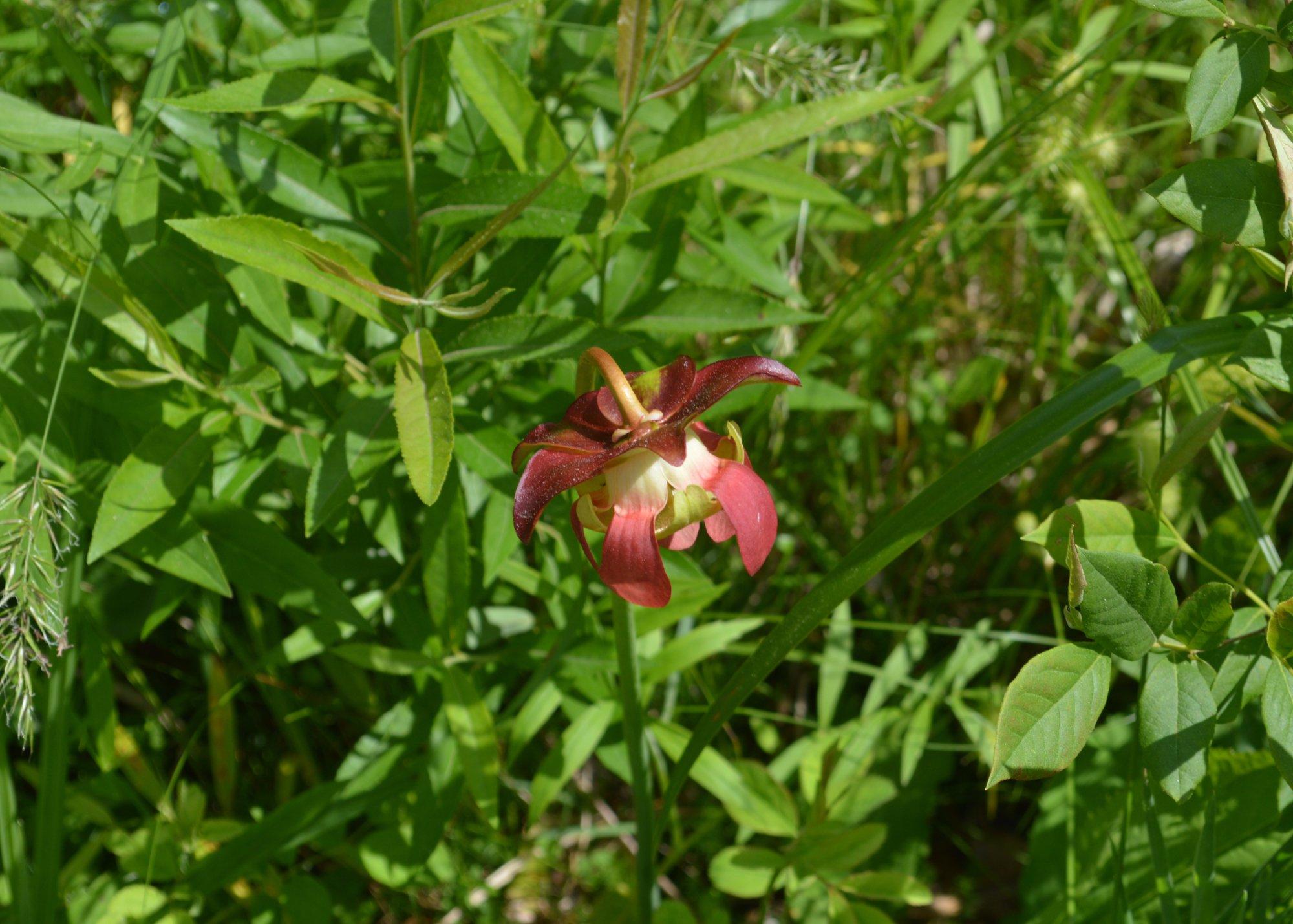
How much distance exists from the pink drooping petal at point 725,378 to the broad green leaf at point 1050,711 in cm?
31

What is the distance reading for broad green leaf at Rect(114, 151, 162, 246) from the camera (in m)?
1.13

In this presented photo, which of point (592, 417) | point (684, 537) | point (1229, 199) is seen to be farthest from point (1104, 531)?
point (592, 417)

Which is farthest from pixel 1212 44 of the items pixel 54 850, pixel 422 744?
pixel 54 850

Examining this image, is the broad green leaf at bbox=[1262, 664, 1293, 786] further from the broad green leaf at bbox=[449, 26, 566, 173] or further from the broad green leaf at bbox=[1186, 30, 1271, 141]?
the broad green leaf at bbox=[449, 26, 566, 173]

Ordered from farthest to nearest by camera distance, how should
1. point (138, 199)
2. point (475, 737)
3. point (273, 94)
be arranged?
point (475, 737), point (138, 199), point (273, 94)

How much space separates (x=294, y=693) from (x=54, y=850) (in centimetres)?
52

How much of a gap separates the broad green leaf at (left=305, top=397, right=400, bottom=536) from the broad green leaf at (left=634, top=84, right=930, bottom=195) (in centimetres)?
39

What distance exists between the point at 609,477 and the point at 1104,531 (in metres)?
0.51

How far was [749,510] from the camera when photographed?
0.79 m

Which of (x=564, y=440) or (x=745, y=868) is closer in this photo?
(x=564, y=440)

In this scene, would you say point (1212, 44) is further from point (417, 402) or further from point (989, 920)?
point (989, 920)

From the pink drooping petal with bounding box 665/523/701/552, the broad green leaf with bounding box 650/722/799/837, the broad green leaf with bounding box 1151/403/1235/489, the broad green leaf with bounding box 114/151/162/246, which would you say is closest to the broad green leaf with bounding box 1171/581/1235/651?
the broad green leaf with bounding box 1151/403/1235/489

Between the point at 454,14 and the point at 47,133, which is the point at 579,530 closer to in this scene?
the point at 454,14

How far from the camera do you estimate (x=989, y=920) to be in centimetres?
183
